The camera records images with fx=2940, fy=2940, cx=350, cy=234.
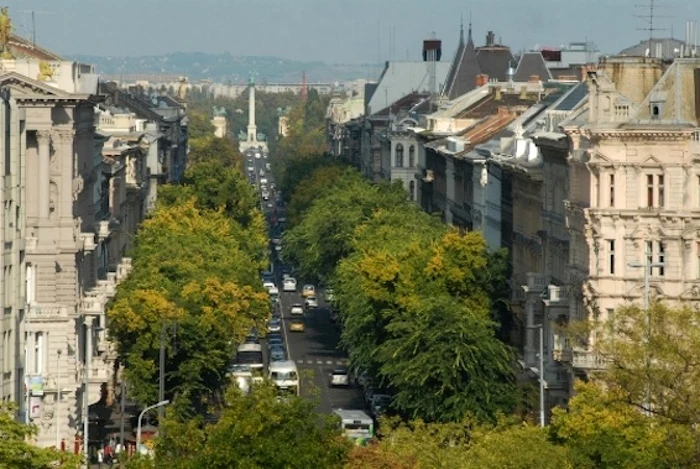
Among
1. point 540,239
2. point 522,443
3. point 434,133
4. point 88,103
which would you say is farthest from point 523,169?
point 434,133

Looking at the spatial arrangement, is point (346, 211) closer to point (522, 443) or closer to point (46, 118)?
point (46, 118)

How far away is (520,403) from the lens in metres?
98.0

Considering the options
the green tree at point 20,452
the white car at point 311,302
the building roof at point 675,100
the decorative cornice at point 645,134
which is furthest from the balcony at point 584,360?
the white car at point 311,302

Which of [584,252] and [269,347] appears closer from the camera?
[584,252]

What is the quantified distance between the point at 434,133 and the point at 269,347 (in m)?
42.7

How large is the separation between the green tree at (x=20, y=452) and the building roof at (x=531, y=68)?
411ft

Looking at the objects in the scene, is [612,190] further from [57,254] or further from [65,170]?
[65,170]

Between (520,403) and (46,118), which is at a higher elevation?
(46,118)

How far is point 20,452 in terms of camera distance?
54406mm

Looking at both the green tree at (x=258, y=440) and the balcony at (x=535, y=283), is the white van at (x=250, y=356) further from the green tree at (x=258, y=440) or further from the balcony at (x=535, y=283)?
the green tree at (x=258, y=440)

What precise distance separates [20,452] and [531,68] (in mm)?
128933

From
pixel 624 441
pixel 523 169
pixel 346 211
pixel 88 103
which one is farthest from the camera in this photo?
pixel 346 211

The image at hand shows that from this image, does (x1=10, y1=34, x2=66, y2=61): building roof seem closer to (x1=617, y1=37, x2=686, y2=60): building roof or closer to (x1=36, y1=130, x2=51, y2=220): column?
(x1=36, y1=130, x2=51, y2=220): column

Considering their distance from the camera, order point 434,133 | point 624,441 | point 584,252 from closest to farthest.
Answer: point 624,441 < point 584,252 < point 434,133
